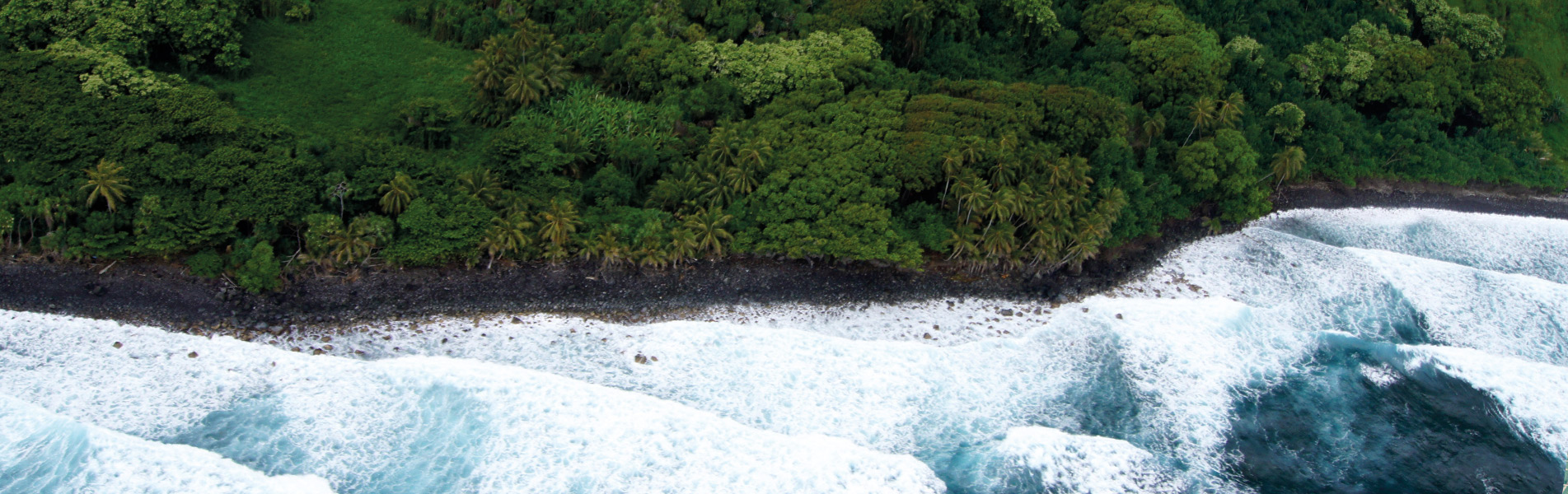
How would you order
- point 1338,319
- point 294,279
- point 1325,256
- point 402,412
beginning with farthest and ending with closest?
point 1325,256 < point 1338,319 < point 294,279 < point 402,412

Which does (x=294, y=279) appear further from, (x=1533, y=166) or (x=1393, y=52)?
(x=1533, y=166)

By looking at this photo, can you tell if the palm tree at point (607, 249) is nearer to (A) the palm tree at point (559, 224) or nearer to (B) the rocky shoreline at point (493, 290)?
(B) the rocky shoreline at point (493, 290)

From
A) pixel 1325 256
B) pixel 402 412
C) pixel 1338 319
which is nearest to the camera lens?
pixel 402 412

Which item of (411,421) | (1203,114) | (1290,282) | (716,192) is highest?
(1203,114)

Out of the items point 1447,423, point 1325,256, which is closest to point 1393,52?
point 1325,256

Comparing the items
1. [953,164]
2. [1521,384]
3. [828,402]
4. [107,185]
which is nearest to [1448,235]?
[1521,384]

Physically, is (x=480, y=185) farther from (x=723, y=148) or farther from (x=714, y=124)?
(x=714, y=124)

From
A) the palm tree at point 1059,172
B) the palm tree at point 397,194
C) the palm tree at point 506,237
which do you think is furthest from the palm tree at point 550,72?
the palm tree at point 1059,172
